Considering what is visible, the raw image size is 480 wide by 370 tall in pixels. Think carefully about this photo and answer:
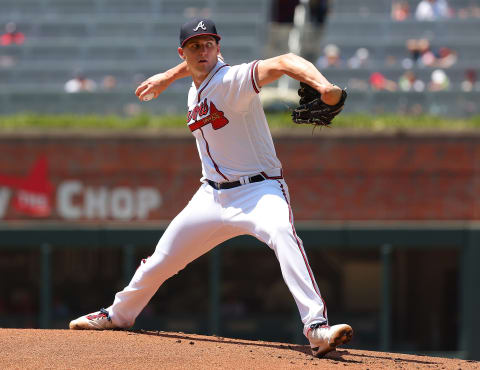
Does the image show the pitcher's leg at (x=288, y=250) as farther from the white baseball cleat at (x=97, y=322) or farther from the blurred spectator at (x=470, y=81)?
the blurred spectator at (x=470, y=81)

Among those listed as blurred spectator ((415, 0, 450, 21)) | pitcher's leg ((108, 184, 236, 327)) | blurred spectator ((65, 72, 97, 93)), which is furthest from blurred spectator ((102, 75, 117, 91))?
pitcher's leg ((108, 184, 236, 327))

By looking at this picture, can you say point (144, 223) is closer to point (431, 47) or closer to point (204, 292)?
point (204, 292)

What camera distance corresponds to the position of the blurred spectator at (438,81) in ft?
46.5

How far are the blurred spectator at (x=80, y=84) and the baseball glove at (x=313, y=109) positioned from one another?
30.9 feet

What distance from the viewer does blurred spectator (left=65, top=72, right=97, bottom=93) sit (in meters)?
14.2

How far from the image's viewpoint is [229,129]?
5.38 metres

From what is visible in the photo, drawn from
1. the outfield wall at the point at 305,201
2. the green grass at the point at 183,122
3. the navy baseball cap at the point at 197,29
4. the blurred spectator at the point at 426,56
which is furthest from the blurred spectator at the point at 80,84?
the navy baseball cap at the point at 197,29

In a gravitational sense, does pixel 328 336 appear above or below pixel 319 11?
below

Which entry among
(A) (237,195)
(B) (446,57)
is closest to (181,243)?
(A) (237,195)

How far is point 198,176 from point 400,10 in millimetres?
5260

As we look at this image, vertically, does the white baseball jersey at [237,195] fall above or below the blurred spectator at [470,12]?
below

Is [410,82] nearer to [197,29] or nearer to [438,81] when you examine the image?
[438,81]

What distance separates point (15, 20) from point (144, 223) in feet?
15.9

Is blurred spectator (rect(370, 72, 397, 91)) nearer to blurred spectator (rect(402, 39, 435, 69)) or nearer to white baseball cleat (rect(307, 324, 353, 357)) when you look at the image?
blurred spectator (rect(402, 39, 435, 69))
